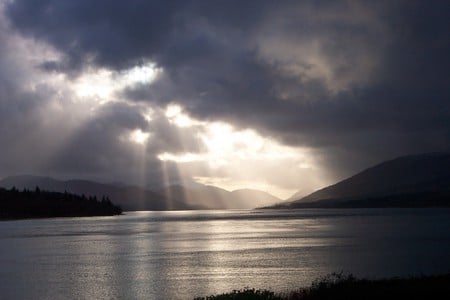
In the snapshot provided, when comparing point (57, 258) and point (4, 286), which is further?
point (57, 258)

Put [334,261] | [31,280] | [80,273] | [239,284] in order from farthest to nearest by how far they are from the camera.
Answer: [334,261]
[80,273]
[31,280]
[239,284]

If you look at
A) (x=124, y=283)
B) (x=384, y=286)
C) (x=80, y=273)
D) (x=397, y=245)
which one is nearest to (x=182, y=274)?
(x=124, y=283)

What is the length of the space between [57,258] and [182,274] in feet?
119

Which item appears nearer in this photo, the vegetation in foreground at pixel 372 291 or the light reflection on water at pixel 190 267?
the vegetation in foreground at pixel 372 291

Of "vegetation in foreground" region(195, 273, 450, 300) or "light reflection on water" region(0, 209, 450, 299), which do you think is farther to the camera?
"light reflection on water" region(0, 209, 450, 299)

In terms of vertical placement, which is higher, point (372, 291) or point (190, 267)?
point (372, 291)

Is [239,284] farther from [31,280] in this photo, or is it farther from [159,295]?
[31,280]

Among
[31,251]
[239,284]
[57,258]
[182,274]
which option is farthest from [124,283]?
[31,251]

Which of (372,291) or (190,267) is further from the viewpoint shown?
(190,267)

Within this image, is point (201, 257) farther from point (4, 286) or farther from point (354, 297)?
point (354, 297)

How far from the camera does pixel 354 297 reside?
1372 inches

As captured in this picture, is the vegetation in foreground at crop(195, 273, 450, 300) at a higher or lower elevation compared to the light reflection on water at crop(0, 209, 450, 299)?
higher

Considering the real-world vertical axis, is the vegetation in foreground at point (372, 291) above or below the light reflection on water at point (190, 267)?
above

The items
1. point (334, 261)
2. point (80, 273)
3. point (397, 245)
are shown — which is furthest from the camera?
point (397, 245)
